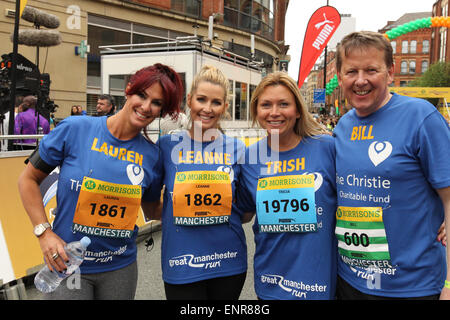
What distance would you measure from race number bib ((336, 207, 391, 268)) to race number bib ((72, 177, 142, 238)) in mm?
1167

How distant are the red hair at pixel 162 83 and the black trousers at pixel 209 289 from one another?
1.05 m

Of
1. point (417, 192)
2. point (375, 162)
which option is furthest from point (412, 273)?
point (375, 162)

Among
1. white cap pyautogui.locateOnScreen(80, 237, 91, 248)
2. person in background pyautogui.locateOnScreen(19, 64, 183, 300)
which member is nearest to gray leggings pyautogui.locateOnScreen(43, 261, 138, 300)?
person in background pyautogui.locateOnScreen(19, 64, 183, 300)

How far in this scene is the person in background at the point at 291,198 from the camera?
2.05 metres

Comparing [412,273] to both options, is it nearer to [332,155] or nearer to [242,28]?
[332,155]

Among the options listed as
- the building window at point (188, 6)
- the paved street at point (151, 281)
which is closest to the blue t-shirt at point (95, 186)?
the paved street at point (151, 281)

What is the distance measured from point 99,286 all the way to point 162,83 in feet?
3.92

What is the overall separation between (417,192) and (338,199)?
0.40 meters

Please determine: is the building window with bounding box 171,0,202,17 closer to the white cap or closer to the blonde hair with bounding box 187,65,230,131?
the blonde hair with bounding box 187,65,230,131

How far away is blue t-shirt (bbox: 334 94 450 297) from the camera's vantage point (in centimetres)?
176

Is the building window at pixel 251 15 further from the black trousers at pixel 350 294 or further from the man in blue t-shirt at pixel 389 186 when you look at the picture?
the black trousers at pixel 350 294

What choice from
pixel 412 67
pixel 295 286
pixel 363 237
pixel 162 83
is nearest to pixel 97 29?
pixel 162 83

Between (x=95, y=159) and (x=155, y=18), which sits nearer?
(x=95, y=159)

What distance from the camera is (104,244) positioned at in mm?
2027
